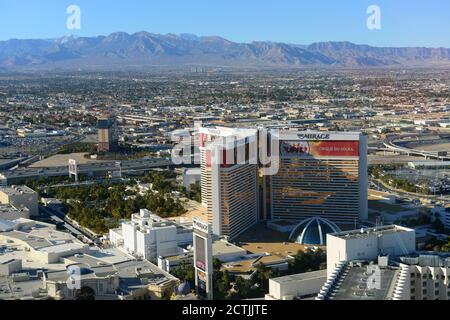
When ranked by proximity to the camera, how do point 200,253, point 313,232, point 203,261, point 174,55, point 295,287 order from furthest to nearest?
point 174,55, point 313,232, point 200,253, point 203,261, point 295,287

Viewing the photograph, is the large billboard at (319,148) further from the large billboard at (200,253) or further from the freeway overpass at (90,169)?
the freeway overpass at (90,169)

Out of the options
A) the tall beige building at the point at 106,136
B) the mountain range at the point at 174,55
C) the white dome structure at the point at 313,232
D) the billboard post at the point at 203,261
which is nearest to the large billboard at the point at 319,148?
the white dome structure at the point at 313,232

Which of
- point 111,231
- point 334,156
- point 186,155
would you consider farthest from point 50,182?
point 334,156

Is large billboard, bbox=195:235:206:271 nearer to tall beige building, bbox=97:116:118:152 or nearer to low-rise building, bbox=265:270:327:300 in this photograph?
low-rise building, bbox=265:270:327:300

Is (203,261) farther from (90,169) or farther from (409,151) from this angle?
(409,151)

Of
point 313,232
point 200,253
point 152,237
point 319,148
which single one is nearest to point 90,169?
point 319,148
